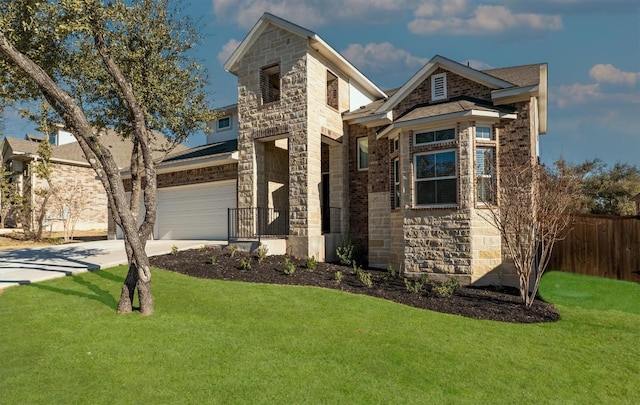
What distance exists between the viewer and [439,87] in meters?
12.4

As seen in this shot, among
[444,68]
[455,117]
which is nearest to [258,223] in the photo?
[455,117]

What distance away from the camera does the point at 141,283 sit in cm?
704

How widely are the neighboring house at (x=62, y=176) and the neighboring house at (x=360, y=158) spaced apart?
10326 mm

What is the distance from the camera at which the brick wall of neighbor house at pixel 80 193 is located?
24.0 meters

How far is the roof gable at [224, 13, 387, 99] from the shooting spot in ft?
43.6

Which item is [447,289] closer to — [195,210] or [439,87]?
[439,87]

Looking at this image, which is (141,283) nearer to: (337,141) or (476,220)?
(476,220)

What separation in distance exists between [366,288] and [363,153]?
6864 millimetres

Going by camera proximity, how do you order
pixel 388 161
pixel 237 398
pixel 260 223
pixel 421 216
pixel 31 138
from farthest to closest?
pixel 31 138 → pixel 260 223 → pixel 388 161 → pixel 421 216 → pixel 237 398

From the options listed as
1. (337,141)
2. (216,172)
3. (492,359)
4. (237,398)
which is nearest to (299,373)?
(237,398)

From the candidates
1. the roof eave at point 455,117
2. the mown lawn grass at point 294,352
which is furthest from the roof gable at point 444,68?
the mown lawn grass at point 294,352

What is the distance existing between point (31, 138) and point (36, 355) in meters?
29.4

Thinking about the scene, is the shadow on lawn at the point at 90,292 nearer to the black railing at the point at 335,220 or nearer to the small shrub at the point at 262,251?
the small shrub at the point at 262,251

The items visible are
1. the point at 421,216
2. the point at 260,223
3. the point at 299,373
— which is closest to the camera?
the point at 299,373
